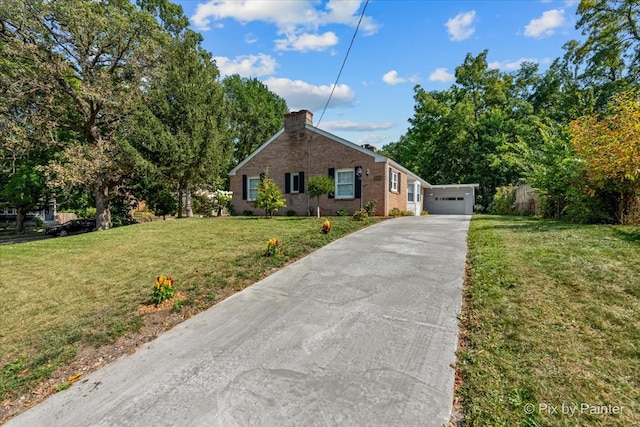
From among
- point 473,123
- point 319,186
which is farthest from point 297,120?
point 473,123

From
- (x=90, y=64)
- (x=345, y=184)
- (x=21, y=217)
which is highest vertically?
(x=90, y=64)

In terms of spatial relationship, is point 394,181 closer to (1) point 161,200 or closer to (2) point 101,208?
(1) point 161,200

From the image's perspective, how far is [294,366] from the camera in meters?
3.24

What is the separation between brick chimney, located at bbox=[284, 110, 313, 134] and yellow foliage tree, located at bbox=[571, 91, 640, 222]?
41.0ft

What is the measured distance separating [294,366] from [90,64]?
21.3 m

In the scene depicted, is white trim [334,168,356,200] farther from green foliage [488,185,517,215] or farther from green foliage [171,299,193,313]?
green foliage [171,299,193,313]

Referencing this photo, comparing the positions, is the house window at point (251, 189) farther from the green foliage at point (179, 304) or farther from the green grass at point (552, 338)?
the green grass at point (552, 338)

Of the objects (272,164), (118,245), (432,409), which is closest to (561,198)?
(432,409)

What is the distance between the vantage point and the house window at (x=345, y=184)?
1706 cm

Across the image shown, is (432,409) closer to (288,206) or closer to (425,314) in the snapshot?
(425,314)

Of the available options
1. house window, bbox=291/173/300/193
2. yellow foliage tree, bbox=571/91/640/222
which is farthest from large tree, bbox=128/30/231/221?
yellow foliage tree, bbox=571/91/640/222

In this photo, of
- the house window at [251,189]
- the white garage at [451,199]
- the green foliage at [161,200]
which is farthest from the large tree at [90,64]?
the white garage at [451,199]

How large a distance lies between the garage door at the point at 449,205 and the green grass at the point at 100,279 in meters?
19.5

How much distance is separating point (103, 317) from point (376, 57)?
30.8 ft
